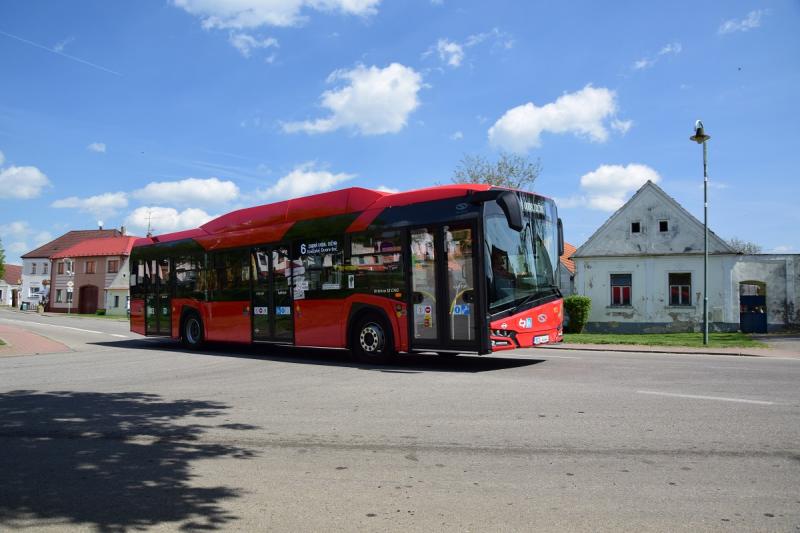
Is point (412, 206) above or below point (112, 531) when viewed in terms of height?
above

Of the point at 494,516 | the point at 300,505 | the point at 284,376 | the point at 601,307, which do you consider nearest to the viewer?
the point at 494,516

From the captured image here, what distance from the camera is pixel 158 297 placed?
1812cm

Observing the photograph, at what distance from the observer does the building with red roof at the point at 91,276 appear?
66.0 meters

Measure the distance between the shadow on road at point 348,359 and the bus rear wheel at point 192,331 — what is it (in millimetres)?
231

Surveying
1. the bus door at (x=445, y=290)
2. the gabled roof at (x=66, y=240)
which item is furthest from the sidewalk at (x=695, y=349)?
the gabled roof at (x=66, y=240)

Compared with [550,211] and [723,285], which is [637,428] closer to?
[550,211]

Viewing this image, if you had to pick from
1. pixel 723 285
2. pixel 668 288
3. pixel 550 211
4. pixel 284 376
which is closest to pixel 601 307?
pixel 668 288

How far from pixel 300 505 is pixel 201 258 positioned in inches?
524

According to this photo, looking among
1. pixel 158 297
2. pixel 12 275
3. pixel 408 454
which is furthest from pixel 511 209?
pixel 12 275

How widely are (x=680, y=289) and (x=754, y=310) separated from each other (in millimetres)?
3583

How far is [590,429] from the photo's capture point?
6035mm

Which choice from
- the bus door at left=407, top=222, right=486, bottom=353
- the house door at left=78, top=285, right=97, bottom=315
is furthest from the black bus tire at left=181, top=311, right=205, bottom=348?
the house door at left=78, top=285, right=97, bottom=315

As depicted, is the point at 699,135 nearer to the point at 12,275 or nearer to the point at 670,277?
Result: the point at 670,277

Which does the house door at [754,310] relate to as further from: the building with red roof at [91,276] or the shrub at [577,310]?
the building with red roof at [91,276]
